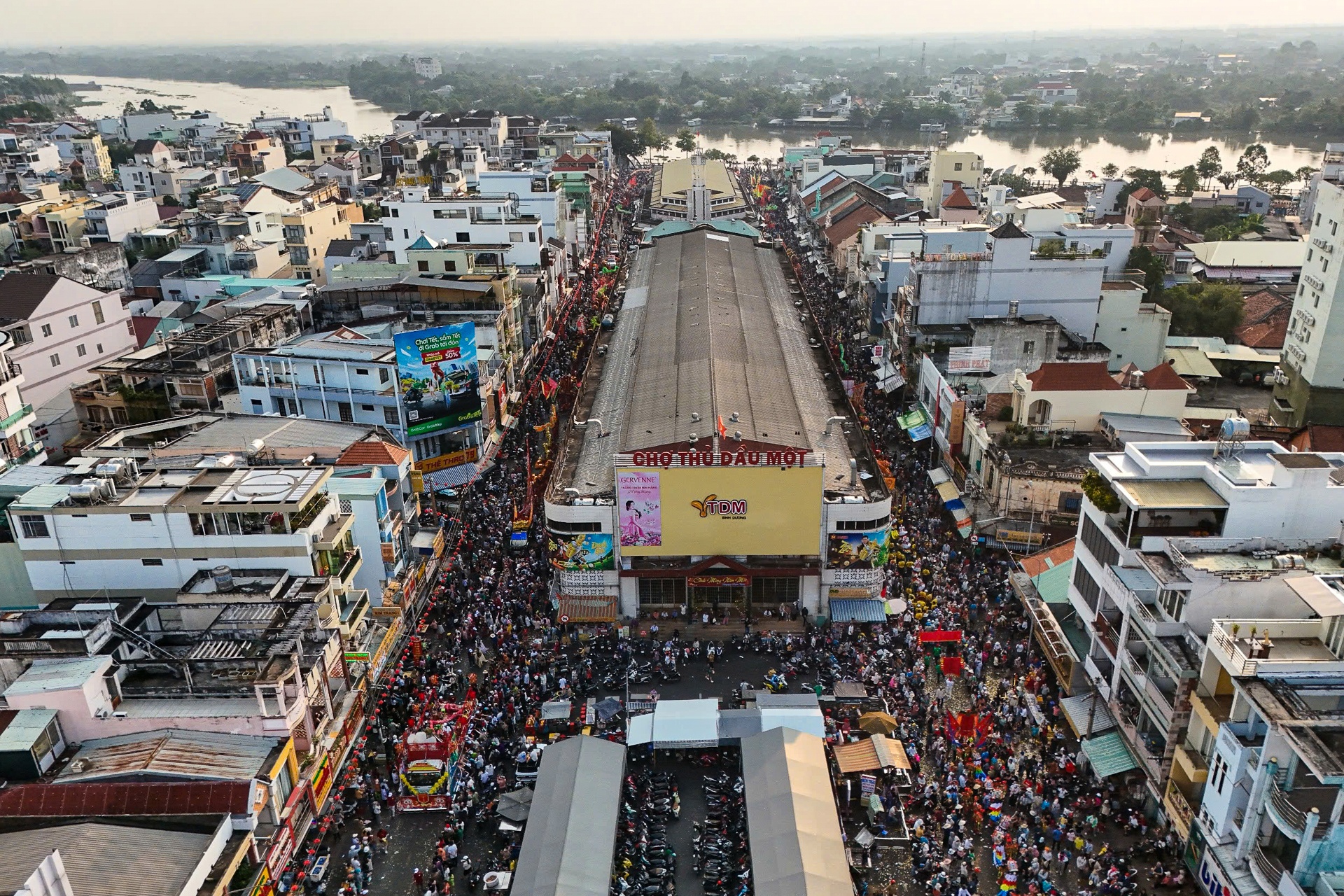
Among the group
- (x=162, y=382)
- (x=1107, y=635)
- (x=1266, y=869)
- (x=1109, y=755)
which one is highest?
(x=162, y=382)

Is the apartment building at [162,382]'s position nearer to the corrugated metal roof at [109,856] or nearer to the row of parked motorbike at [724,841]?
the corrugated metal roof at [109,856]

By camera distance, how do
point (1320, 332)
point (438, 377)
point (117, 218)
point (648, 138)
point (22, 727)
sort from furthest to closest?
point (648, 138) < point (117, 218) < point (1320, 332) < point (438, 377) < point (22, 727)

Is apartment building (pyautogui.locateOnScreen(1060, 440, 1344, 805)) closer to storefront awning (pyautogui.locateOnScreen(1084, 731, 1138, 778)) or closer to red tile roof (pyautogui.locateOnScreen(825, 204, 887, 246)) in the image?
storefront awning (pyautogui.locateOnScreen(1084, 731, 1138, 778))

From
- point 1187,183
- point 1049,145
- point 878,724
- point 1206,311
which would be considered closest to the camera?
point 878,724

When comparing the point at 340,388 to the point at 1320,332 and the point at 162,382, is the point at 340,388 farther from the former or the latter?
the point at 1320,332

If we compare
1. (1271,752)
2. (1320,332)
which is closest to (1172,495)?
(1271,752)

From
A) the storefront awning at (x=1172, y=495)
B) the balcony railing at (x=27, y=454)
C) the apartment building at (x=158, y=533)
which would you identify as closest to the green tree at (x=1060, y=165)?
the storefront awning at (x=1172, y=495)
